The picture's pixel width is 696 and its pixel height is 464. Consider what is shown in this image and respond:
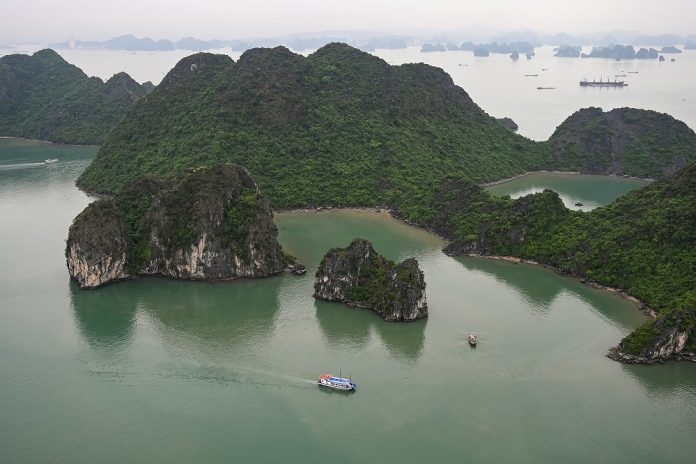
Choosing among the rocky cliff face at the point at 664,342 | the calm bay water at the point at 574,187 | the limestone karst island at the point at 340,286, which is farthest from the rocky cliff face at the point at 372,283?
the calm bay water at the point at 574,187

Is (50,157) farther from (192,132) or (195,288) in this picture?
(195,288)

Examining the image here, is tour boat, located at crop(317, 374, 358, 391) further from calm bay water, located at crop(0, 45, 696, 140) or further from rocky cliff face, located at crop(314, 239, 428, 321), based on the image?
calm bay water, located at crop(0, 45, 696, 140)

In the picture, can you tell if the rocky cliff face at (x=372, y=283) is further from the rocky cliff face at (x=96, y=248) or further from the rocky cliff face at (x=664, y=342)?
the rocky cliff face at (x=96, y=248)

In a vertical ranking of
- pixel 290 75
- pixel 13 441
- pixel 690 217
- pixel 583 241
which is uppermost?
pixel 290 75

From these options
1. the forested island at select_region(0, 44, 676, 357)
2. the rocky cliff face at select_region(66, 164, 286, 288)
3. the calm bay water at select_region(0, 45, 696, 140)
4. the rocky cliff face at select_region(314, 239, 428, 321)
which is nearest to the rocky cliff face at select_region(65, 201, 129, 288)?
the rocky cliff face at select_region(66, 164, 286, 288)

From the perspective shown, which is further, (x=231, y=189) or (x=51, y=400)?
(x=231, y=189)

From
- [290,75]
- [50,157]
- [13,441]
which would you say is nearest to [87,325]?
[13,441]

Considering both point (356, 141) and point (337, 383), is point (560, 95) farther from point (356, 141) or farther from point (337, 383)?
point (337, 383)

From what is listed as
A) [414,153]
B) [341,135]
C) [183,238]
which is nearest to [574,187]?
[414,153]
